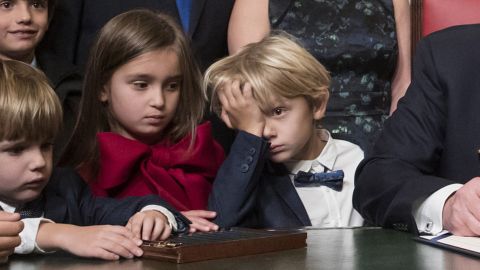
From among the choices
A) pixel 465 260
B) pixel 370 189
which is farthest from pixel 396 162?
pixel 465 260

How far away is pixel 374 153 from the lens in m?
2.00

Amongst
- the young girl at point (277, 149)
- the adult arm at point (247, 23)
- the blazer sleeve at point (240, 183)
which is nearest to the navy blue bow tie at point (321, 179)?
the young girl at point (277, 149)

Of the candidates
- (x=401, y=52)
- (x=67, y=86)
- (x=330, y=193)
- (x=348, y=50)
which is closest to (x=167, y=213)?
(x=330, y=193)

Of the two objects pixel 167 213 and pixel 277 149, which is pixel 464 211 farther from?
pixel 277 149

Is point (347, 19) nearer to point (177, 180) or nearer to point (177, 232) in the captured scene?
point (177, 180)

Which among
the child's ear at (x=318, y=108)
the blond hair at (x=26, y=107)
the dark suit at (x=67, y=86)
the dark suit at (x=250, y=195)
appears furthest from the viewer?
the dark suit at (x=67, y=86)

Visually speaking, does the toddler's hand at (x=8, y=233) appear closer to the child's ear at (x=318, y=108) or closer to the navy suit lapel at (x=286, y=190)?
the navy suit lapel at (x=286, y=190)

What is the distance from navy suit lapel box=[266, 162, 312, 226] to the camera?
2.22 metres

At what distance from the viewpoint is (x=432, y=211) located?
1.69 m

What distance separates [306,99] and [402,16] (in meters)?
0.69

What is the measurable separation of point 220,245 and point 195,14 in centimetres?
151

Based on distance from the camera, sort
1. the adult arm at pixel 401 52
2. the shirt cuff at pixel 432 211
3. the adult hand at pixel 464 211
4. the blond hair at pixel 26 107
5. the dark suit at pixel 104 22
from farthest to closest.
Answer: the adult arm at pixel 401 52 < the dark suit at pixel 104 22 < the blond hair at pixel 26 107 < the shirt cuff at pixel 432 211 < the adult hand at pixel 464 211

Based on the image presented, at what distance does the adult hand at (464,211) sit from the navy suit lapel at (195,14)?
1273 mm

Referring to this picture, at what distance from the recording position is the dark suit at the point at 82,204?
188 centimetres
